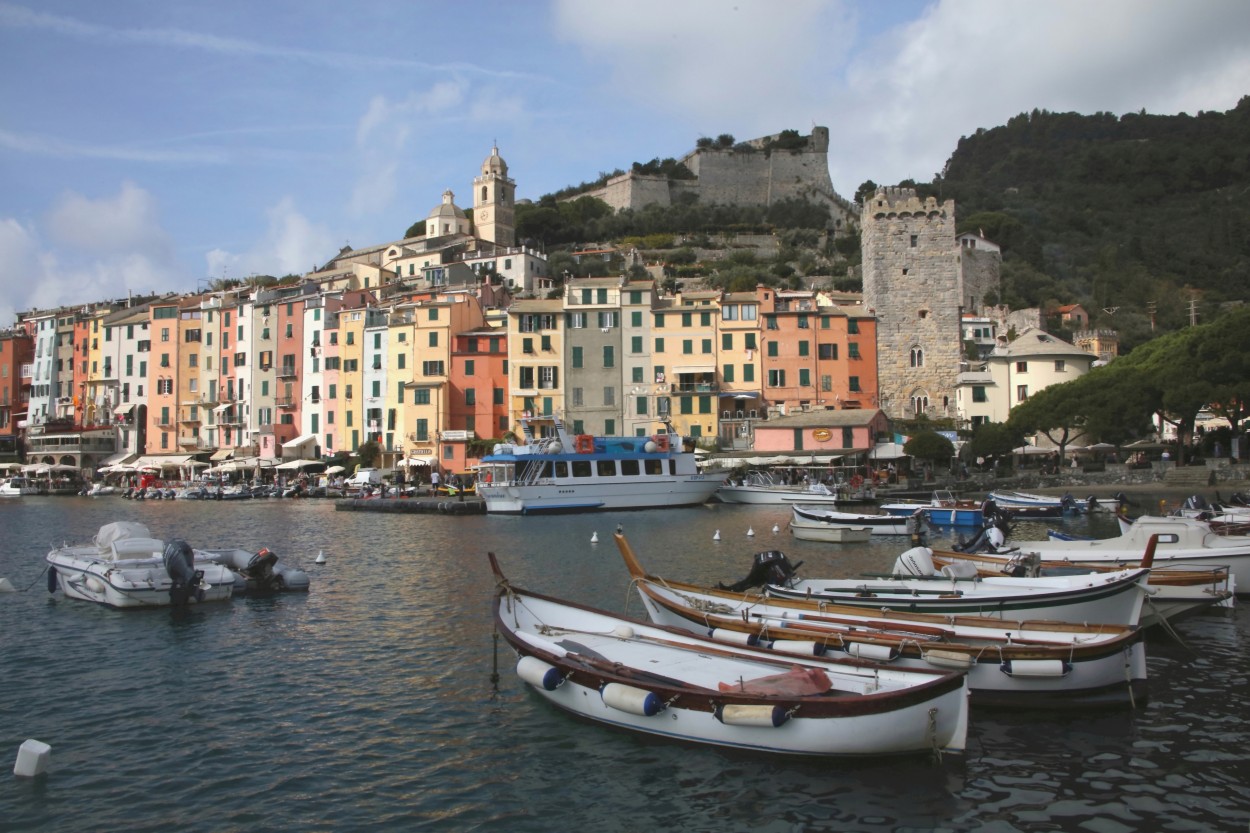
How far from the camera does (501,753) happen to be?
11.1 meters

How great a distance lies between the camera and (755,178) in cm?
11869

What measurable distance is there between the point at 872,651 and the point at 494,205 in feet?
324

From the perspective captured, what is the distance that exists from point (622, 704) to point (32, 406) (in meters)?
90.5

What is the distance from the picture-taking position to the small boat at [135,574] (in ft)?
64.2

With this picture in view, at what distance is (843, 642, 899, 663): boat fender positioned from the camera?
11.9 m

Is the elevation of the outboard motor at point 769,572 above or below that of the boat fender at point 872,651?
above

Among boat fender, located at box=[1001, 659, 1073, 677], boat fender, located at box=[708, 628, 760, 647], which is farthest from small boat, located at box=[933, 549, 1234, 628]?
boat fender, located at box=[708, 628, 760, 647]

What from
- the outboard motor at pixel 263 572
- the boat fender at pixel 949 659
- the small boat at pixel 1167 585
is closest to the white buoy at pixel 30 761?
the boat fender at pixel 949 659

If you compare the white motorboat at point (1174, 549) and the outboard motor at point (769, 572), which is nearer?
the outboard motor at point (769, 572)

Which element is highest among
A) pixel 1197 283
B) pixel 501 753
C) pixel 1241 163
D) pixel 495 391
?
pixel 1241 163

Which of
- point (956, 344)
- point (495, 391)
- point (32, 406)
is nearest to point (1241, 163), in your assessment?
point (956, 344)

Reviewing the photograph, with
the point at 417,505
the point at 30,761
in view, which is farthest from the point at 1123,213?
the point at 30,761

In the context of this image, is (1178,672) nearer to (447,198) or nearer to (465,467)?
(465,467)

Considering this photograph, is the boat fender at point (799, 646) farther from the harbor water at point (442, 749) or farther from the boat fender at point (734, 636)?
the harbor water at point (442, 749)
